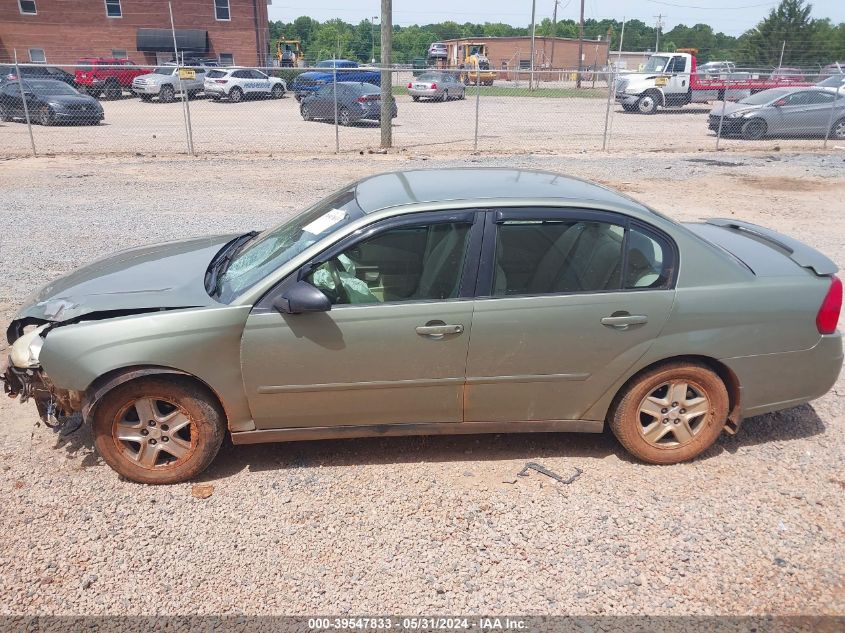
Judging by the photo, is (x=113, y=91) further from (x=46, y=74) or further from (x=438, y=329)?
(x=438, y=329)

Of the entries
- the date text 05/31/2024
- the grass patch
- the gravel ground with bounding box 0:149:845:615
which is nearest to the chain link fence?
the grass patch

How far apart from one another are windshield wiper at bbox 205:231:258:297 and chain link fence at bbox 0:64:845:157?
27.7 feet

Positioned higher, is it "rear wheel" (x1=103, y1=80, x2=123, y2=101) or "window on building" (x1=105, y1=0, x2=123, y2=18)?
"window on building" (x1=105, y1=0, x2=123, y2=18)

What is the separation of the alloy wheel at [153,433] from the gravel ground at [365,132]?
1334 centimetres

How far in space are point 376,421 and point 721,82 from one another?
3099 centimetres

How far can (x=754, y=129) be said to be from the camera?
19688 mm

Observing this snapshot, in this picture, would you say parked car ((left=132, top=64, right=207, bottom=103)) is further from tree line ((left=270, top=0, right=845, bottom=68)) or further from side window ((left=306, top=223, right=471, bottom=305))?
side window ((left=306, top=223, right=471, bottom=305))

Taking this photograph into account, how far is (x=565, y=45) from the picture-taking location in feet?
229

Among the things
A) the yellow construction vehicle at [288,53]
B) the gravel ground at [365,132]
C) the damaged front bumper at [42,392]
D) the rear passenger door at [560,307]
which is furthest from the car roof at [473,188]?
the yellow construction vehicle at [288,53]

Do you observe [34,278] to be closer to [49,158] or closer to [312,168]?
[312,168]

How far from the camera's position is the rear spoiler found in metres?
3.96

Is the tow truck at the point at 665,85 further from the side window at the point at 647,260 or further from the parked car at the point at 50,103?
the side window at the point at 647,260

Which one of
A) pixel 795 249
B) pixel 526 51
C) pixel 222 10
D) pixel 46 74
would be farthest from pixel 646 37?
pixel 795 249

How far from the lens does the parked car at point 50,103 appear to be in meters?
20.7
